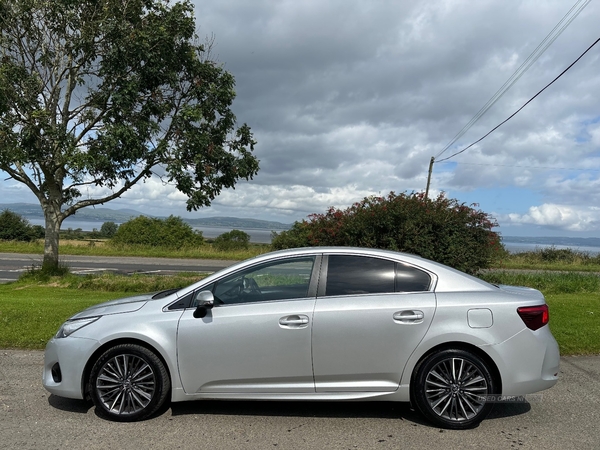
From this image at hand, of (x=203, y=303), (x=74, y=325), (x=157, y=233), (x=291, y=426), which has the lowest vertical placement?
(x=291, y=426)

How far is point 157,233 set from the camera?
37.6m

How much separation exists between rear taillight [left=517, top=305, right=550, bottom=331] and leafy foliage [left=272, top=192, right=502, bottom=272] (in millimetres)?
7740

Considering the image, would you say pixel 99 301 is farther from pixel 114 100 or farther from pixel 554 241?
pixel 554 241

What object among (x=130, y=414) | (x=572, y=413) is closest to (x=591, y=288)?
(x=572, y=413)

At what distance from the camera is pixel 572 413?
14.3 ft

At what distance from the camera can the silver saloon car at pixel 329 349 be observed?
4.00m

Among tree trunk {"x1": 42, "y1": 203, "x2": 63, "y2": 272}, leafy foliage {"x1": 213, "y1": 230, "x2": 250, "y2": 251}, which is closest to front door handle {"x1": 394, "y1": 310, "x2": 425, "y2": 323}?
tree trunk {"x1": 42, "y1": 203, "x2": 63, "y2": 272}

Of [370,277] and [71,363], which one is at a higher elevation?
[370,277]

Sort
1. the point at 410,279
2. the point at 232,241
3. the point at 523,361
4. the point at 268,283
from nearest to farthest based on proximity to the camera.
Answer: the point at 523,361
the point at 410,279
the point at 268,283
the point at 232,241

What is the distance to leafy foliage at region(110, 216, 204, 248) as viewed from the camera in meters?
37.3

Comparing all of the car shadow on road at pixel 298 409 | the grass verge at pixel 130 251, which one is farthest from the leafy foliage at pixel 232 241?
the car shadow on road at pixel 298 409

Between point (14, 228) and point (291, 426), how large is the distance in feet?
150

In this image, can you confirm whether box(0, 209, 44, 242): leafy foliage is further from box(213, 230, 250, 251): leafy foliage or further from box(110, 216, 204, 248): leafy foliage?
box(213, 230, 250, 251): leafy foliage

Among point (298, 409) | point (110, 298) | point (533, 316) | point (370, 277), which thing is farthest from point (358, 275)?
point (110, 298)
